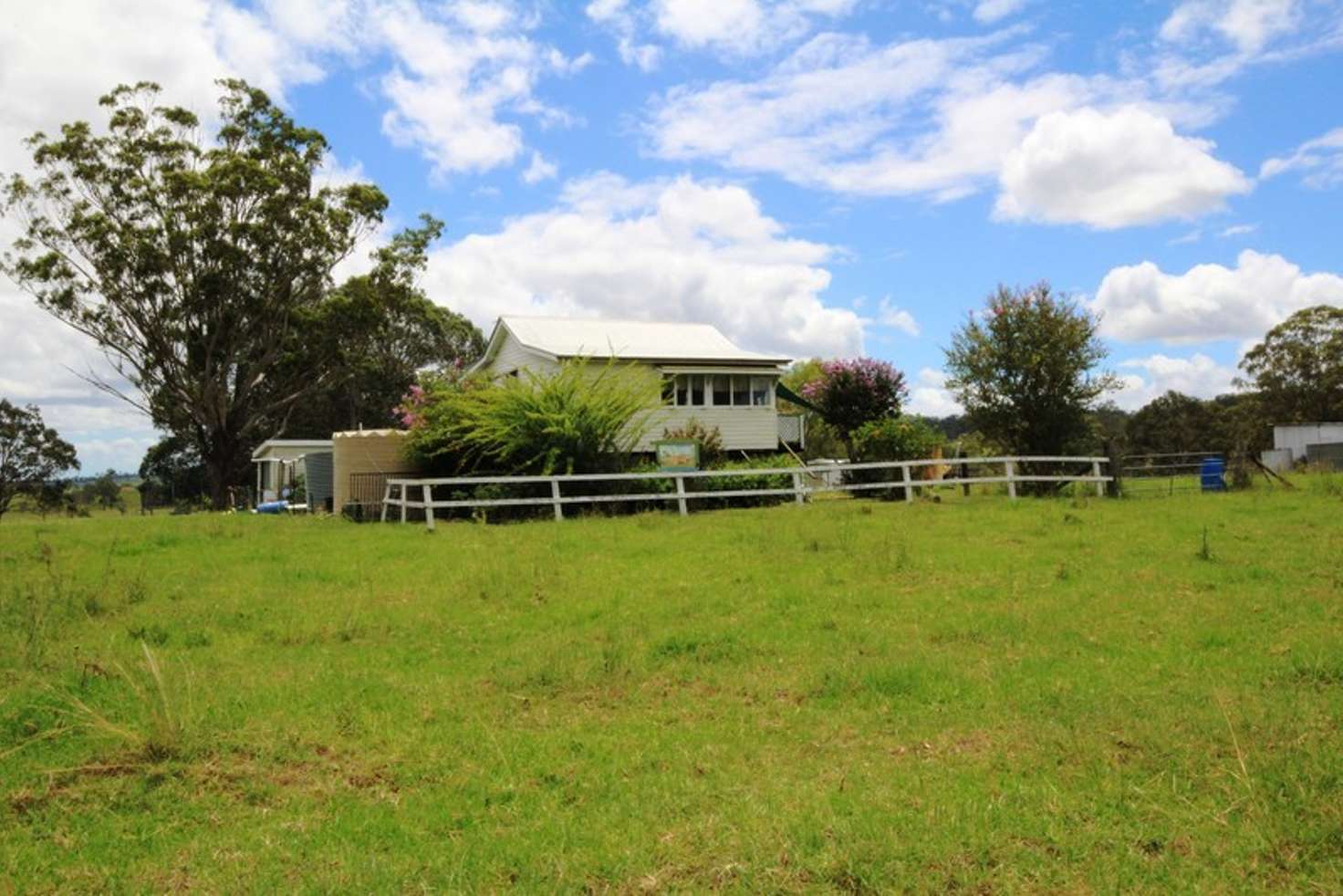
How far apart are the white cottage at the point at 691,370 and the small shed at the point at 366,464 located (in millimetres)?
5836

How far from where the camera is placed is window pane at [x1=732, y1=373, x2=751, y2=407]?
34.1m

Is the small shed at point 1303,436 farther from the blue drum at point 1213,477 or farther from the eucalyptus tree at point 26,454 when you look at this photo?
the eucalyptus tree at point 26,454

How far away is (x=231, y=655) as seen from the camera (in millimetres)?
9086

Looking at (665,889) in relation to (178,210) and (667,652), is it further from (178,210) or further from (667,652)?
(178,210)

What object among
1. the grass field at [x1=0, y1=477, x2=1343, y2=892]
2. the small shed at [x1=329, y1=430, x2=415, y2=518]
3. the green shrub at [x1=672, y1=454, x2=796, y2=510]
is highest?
the small shed at [x1=329, y1=430, x2=415, y2=518]

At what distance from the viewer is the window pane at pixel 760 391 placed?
3444 cm

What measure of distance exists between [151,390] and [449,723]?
4064cm

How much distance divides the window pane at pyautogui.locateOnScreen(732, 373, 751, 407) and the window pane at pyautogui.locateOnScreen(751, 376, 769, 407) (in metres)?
0.14

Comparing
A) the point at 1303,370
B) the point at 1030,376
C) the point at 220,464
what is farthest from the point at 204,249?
the point at 1303,370

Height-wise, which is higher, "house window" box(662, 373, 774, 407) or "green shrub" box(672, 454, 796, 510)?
"house window" box(662, 373, 774, 407)

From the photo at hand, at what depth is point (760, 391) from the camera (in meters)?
34.6

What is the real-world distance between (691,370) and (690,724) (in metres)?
26.3

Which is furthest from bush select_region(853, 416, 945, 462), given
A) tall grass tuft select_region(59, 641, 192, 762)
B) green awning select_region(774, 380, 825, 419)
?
tall grass tuft select_region(59, 641, 192, 762)

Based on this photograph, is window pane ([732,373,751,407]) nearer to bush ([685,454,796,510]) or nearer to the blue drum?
bush ([685,454,796,510])
